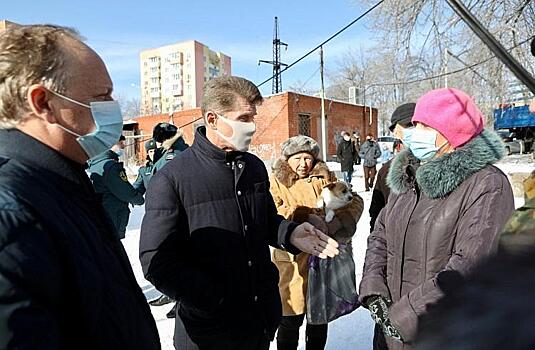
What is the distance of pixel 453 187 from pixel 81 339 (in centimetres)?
155

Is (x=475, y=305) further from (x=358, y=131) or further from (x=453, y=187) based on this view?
(x=358, y=131)

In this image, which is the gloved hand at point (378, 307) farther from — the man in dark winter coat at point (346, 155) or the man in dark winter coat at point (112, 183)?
the man in dark winter coat at point (346, 155)

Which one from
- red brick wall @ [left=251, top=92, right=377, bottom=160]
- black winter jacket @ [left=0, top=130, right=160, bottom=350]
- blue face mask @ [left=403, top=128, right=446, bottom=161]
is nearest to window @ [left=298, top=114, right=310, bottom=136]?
red brick wall @ [left=251, top=92, right=377, bottom=160]

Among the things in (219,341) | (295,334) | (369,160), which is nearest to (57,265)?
(219,341)

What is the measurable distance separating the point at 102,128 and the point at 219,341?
1.16m

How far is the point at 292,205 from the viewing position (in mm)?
3160

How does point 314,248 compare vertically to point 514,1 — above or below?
below

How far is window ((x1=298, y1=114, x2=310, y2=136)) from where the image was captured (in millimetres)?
22375

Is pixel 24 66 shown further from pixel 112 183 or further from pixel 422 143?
pixel 112 183

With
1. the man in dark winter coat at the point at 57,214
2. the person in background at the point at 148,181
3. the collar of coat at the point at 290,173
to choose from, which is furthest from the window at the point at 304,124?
the man in dark winter coat at the point at 57,214

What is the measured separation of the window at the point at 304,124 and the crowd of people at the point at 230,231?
1913 cm

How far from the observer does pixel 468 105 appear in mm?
2088

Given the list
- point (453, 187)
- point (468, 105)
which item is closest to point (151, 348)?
point (453, 187)

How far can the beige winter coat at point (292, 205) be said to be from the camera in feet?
10.0
